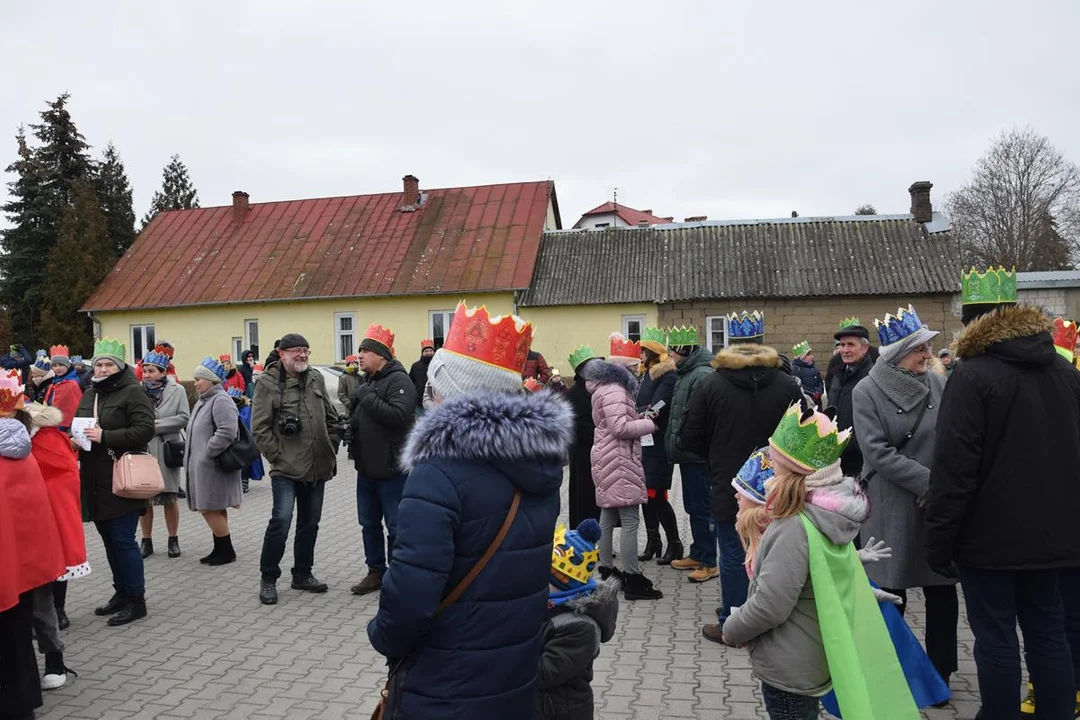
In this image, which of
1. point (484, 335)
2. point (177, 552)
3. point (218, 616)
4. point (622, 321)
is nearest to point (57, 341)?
point (622, 321)

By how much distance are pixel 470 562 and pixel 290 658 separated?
3.38m

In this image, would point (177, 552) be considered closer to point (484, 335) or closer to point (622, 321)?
point (484, 335)

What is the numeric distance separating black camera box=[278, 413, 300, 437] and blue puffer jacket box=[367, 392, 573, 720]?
160 inches

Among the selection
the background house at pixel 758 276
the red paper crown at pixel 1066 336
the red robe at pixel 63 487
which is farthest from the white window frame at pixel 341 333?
the red paper crown at pixel 1066 336

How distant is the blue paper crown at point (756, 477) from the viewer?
11.1ft

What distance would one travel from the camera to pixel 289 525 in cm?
652

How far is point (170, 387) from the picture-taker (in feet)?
25.6

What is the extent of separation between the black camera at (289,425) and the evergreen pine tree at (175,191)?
54.4 m

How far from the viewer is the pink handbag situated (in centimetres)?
566

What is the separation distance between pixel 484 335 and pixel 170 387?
6072 millimetres

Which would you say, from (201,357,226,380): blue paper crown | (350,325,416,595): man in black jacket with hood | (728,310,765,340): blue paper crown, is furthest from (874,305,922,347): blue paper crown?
(201,357,226,380): blue paper crown

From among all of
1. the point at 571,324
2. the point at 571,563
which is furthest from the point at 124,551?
the point at 571,324

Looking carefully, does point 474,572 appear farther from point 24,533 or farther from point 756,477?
point 24,533

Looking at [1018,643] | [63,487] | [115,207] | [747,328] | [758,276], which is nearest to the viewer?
[1018,643]
